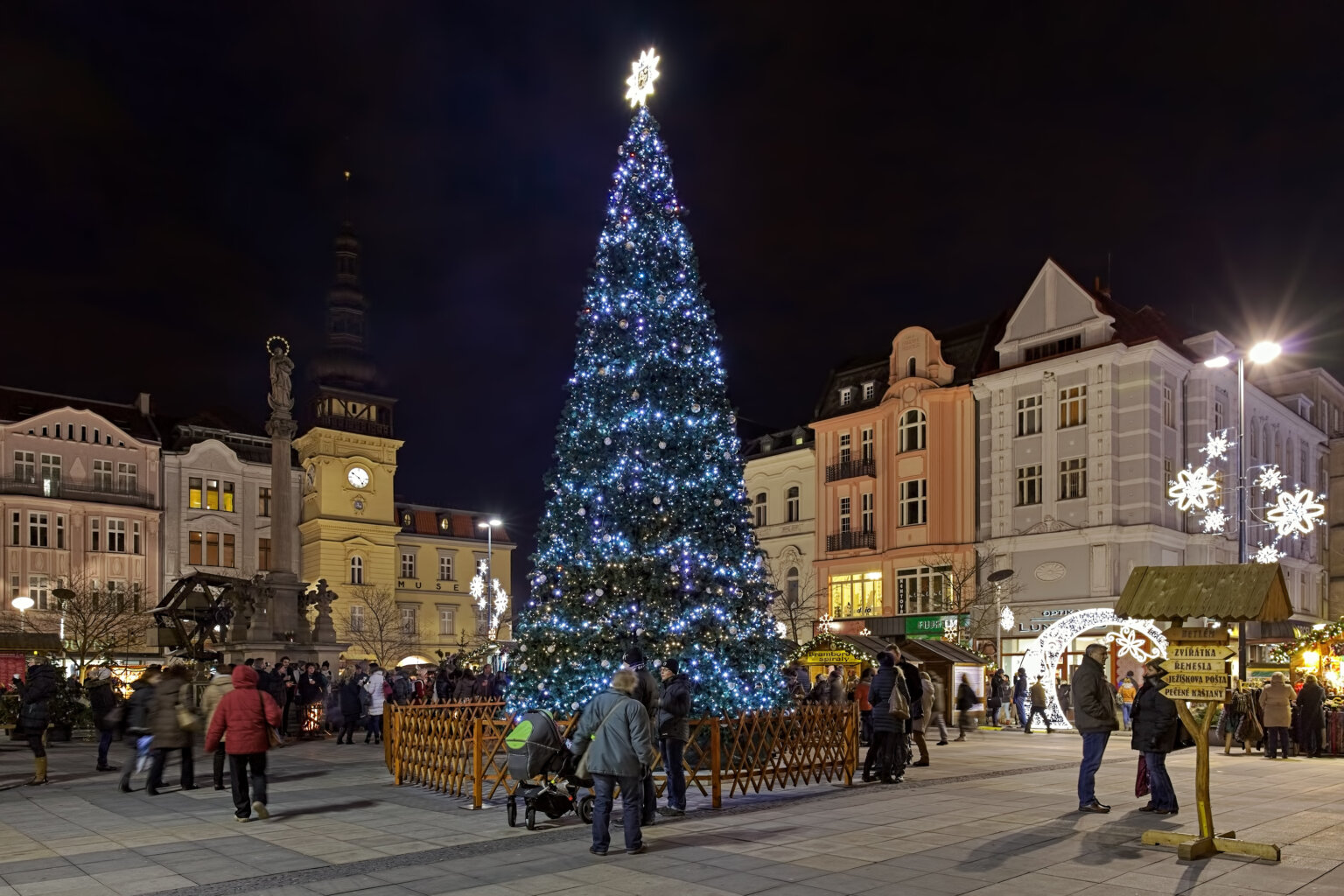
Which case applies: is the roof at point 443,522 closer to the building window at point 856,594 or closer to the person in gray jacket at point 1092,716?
the building window at point 856,594

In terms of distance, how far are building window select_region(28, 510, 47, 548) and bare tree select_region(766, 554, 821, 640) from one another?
36620 millimetres

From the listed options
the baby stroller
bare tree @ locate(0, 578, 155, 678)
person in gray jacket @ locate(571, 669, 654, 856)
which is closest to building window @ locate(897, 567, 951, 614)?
bare tree @ locate(0, 578, 155, 678)

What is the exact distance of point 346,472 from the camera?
234 feet

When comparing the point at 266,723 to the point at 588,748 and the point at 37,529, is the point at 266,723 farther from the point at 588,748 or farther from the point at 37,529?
the point at 37,529

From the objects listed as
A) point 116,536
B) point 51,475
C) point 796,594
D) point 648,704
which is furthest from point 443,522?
point 648,704

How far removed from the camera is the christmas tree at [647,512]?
50.5 feet

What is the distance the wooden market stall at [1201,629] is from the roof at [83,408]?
5939 cm

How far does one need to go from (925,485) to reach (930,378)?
13.9ft

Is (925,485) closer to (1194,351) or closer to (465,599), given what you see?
(1194,351)

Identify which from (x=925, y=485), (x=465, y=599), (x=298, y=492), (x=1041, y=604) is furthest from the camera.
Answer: (x=465, y=599)

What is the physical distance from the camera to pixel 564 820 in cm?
1212

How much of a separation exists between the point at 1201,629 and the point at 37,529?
2340 inches

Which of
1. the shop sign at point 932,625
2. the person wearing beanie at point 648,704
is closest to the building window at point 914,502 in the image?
the shop sign at point 932,625

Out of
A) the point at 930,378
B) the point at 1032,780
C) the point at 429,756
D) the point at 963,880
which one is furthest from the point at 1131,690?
the point at 963,880
